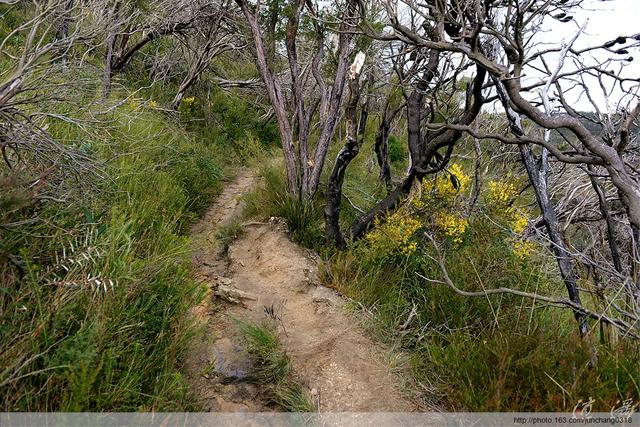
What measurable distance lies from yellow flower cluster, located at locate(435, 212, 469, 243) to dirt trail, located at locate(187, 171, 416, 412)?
3.66ft

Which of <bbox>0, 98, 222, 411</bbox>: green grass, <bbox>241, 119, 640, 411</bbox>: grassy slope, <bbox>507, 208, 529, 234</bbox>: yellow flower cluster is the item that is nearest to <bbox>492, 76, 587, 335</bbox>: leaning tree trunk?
<bbox>241, 119, 640, 411</bbox>: grassy slope

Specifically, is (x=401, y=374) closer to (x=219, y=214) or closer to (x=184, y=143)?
(x=219, y=214)

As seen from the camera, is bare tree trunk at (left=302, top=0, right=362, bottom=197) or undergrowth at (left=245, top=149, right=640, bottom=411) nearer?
undergrowth at (left=245, top=149, right=640, bottom=411)

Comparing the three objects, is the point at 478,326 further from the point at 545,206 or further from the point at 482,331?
the point at 545,206

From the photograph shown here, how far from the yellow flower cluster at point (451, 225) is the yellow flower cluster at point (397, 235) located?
0.21 metres

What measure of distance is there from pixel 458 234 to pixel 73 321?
2.95 meters

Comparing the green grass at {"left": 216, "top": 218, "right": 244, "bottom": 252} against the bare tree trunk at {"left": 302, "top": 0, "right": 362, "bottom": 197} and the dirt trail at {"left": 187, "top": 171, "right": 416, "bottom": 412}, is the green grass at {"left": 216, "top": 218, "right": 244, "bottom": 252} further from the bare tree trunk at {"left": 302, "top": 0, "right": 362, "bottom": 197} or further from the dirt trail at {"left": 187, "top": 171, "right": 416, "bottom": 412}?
the bare tree trunk at {"left": 302, "top": 0, "right": 362, "bottom": 197}

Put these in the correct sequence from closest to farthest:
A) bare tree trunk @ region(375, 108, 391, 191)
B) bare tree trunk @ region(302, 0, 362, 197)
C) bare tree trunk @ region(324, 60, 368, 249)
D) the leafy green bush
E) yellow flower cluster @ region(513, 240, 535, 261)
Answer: the leafy green bush, yellow flower cluster @ region(513, 240, 535, 261), bare tree trunk @ region(324, 60, 368, 249), bare tree trunk @ region(302, 0, 362, 197), bare tree trunk @ region(375, 108, 391, 191)

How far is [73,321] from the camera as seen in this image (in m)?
1.87

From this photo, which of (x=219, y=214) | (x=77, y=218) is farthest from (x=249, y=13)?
(x=77, y=218)

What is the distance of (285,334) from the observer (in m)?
3.02

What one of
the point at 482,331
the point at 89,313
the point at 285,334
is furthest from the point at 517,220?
the point at 89,313

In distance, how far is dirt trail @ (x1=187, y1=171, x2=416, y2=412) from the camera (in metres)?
2.41

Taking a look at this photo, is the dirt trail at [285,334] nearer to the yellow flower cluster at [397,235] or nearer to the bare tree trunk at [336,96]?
the yellow flower cluster at [397,235]
